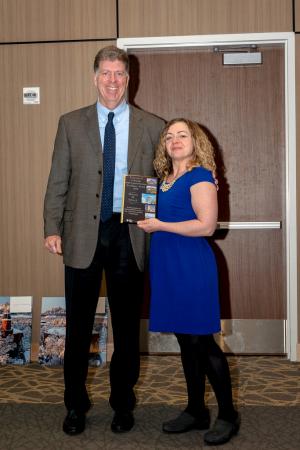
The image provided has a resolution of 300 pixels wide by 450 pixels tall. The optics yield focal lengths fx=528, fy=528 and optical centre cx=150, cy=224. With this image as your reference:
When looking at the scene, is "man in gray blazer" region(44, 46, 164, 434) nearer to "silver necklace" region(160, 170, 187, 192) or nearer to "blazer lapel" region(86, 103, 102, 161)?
"blazer lapel" region(86, 103, 102, 161)

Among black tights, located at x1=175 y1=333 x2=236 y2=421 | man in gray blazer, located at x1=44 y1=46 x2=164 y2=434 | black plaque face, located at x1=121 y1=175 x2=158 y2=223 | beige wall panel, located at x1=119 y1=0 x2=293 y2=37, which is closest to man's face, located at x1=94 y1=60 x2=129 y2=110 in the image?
man in gray blazer, located at x1=44 y1=46 x2=164 y2=434

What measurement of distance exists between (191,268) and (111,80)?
0.92 metres

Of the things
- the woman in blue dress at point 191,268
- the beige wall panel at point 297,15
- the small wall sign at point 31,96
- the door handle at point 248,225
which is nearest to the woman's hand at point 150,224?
the woman in blue dress at point 191,268

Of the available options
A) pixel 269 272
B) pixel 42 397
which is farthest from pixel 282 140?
pixel 42 397

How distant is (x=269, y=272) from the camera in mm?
3930

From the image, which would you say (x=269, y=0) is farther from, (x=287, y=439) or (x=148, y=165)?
(x=287, y=439)

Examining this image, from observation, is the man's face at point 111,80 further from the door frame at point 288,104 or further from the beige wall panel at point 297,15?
the beige wall panel at point 297,15

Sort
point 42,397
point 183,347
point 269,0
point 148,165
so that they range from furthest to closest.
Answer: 1. point 269,0
2. point 42,397
3. point 148,165
4. point 183,347

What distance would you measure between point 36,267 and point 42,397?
3.82 feet

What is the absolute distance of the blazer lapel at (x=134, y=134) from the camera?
245 cm

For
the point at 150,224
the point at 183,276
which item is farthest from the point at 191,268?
the point at 150,224

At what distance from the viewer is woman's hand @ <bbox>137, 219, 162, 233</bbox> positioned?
7.43 ft

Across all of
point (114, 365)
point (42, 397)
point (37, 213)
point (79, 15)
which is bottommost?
point (42, 397)

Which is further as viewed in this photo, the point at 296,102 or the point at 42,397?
the point at 296,102
